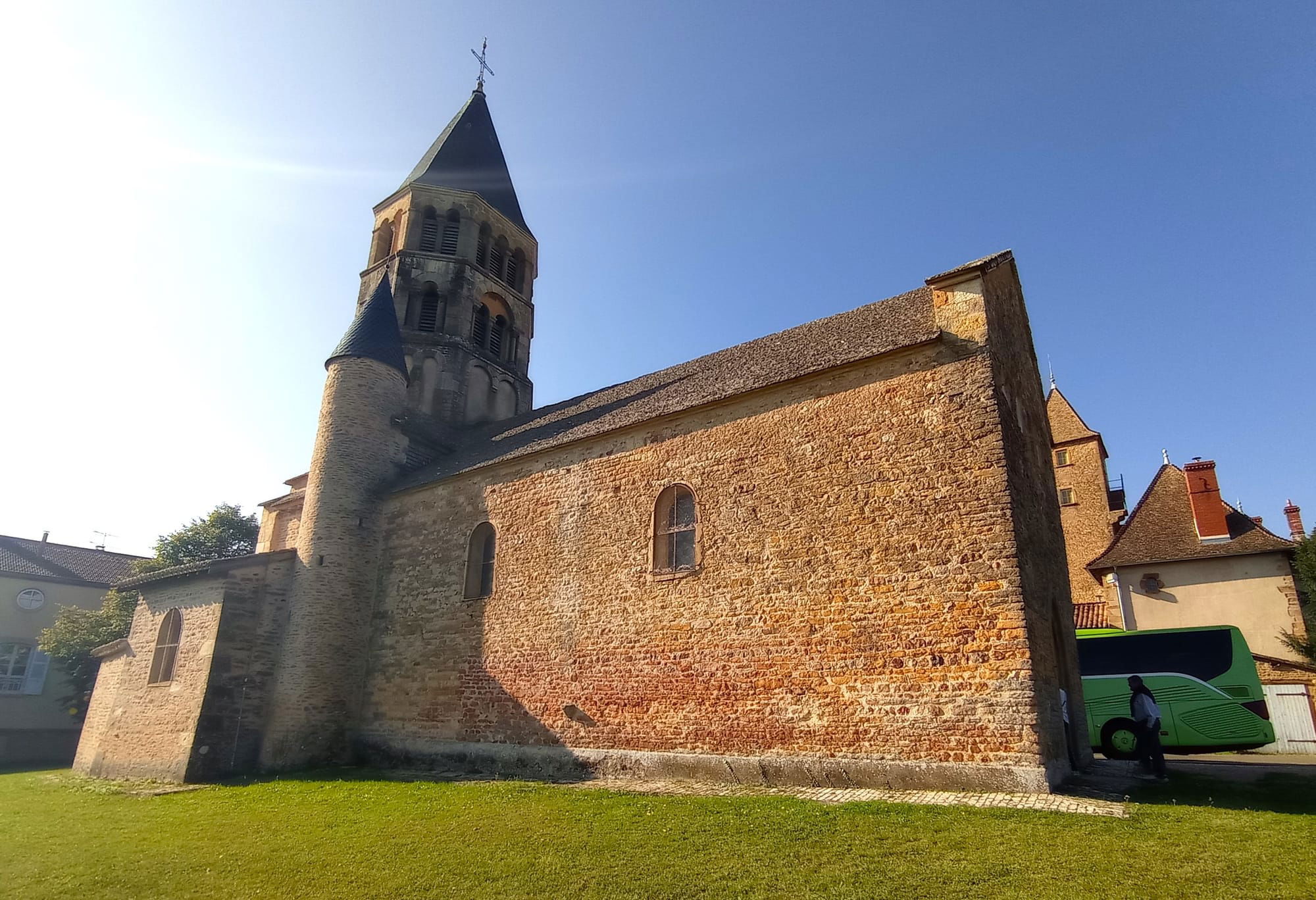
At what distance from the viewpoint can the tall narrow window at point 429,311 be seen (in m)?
23.6

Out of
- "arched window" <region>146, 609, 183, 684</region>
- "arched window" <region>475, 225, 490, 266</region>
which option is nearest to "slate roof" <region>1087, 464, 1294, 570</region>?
"arched window" <region>475, 225, 490, 266</region>

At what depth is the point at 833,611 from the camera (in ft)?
34.9

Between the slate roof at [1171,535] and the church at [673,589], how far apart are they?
36.6 ft

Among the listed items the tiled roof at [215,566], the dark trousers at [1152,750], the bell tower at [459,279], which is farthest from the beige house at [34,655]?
the dark trousers at [1152,750]

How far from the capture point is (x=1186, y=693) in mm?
14773

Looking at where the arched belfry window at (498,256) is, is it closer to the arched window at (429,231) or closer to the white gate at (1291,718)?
the arched window at (429,231)

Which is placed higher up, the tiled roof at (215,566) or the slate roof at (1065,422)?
the slate roof at (1065,422)

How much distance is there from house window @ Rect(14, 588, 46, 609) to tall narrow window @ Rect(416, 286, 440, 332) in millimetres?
21298

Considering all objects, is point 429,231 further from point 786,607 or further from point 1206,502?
point 1206,502

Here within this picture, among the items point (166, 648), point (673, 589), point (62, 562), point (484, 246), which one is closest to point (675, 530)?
point (673, 589)

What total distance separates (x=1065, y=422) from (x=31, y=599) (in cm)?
4467

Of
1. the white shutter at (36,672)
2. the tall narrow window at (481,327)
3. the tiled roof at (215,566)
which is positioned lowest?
the white shutter at (36,672)

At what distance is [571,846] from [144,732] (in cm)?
1417

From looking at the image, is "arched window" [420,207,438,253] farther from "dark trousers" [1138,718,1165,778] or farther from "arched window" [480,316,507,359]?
"dark trousers" [1138,718,1165,778]
